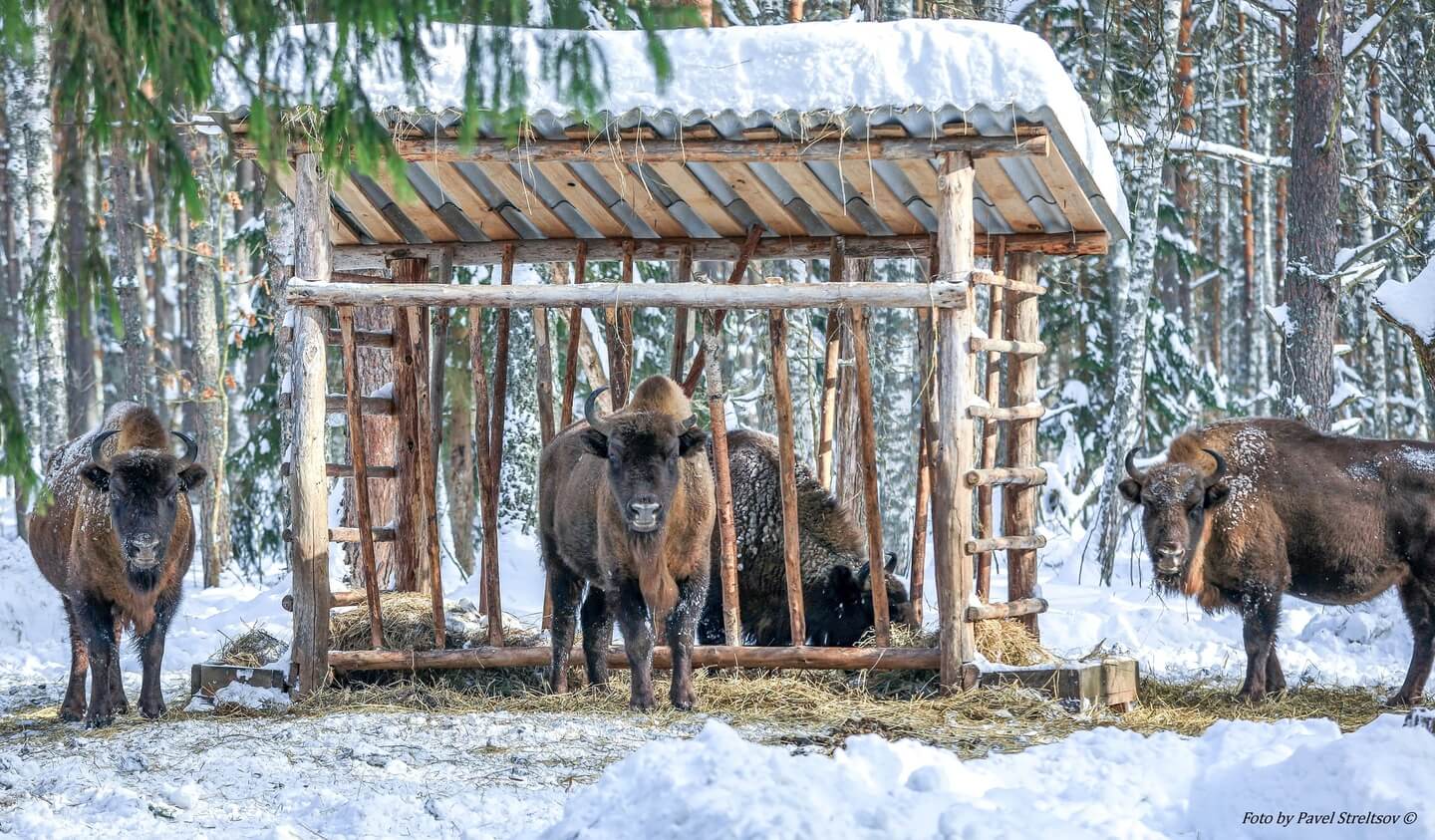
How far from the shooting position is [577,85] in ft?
17.3

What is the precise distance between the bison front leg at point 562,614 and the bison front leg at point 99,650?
2606 millimetres

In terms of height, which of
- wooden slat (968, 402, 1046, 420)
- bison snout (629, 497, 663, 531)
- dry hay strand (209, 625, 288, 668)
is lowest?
dry hay strand (209, 625, 288, 668)

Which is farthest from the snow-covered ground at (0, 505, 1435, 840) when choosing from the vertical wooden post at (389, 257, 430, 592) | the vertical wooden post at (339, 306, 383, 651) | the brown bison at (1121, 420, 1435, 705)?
the brown bison at (1121, 420, 1435, 705)

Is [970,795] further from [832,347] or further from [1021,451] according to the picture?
[832,347]

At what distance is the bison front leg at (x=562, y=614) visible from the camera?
378 inches

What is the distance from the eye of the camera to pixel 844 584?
10875 mm

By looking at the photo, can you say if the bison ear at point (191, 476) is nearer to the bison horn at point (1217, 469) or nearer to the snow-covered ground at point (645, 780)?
the snow-covered ground at point (645, 780)

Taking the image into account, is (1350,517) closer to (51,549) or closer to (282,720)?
(282,720)

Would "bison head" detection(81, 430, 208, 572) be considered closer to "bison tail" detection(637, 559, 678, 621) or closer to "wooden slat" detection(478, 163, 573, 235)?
"wooden slat" detection(478, 163, 573, 235)

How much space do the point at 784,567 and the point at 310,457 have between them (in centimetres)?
345

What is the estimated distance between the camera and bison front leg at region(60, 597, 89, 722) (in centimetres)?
937

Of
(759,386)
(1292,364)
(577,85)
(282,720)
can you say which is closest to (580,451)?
(282,720)

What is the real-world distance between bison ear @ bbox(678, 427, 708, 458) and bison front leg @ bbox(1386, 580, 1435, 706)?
174 inches

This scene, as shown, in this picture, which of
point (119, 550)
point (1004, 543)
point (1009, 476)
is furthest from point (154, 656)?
point (1009, 476)
